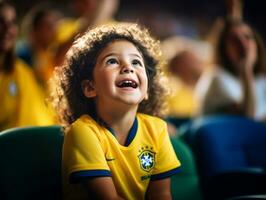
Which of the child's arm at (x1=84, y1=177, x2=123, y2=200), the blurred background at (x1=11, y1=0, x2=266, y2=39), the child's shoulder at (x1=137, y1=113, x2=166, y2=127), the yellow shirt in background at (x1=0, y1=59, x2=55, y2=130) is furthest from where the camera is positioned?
the blurred background at (x1=11, y1=0, x2=266, y2=39)

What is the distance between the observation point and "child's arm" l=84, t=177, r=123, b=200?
0.90 m

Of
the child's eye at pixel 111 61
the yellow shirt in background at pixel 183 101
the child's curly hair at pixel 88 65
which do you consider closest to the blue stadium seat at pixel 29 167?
the child's curly hair at pixel 88 65

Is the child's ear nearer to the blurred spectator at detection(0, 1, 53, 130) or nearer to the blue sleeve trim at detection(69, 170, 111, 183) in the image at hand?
the blue sleeve trim at detection(69, 170, 111, 183)

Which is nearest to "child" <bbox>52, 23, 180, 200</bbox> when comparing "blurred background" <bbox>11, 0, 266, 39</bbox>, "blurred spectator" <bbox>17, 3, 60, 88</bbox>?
"blurred spectator" <bbox>17, 3, 60, 88</bbox>

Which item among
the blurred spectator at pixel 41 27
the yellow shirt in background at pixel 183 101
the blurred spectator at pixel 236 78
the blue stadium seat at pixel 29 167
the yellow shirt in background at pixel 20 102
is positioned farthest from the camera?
the yellow shirt in background at pixel 183 101

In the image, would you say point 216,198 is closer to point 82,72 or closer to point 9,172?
point 9,172

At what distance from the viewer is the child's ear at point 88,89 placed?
94 cm

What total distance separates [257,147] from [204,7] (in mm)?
1269

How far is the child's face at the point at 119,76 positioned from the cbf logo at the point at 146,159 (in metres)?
0.08

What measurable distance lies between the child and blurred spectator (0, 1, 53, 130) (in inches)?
23.1

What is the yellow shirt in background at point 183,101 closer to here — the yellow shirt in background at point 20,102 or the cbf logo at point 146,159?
the yellow shirt in background at point 20,102

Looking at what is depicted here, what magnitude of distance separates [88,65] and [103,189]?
0.19m

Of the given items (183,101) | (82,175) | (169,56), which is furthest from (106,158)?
(169,56)

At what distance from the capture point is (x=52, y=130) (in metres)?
1.20
